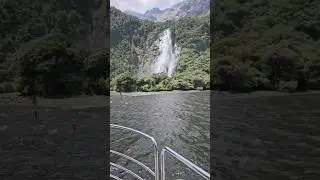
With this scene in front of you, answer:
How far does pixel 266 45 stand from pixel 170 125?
891 cm

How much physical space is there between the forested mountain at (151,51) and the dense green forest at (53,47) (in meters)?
1.44

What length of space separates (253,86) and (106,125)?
7.44 m

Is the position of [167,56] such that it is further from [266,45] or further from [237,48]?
[266,45]

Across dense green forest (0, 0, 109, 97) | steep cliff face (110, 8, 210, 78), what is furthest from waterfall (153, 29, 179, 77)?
dense green forest (0, 0, 109, 97)

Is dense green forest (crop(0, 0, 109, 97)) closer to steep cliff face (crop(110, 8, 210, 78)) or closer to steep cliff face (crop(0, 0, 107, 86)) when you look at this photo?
steep cliff face (crop(0, 0, 107, 86))

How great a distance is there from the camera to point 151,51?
2420cm

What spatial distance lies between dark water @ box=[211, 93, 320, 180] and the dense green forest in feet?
15.4

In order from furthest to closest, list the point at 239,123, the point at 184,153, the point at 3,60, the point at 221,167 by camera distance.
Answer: the point at 3,60, the point at 239,123, the point at 184,153, the point at 221,167

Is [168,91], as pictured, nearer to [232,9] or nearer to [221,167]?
[232,9]

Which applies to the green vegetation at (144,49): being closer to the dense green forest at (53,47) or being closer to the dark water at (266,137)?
the dense green forest at (53,47)

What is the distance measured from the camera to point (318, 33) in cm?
2038

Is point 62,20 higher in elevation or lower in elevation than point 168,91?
higher

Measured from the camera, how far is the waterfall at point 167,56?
22.6 meters

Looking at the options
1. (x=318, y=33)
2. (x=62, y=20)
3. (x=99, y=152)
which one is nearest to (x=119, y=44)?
(x=62, y=20)
